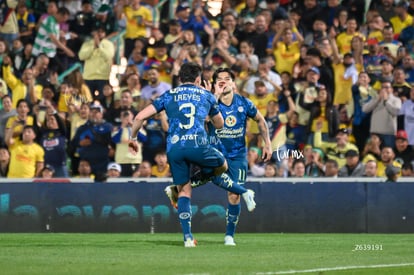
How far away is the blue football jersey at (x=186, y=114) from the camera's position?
14.2 meters

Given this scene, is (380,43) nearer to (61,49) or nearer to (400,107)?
(400,107)

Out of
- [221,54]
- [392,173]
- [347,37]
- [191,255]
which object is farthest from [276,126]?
[191,255]

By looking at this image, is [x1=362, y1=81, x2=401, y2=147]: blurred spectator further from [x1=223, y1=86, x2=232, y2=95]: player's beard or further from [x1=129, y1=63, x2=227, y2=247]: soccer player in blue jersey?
[x1=129, y1=63, x2=227, y2=247]: soccer player in blue jersey

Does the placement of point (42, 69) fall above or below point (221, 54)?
below

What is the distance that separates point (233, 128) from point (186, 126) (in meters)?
1.51

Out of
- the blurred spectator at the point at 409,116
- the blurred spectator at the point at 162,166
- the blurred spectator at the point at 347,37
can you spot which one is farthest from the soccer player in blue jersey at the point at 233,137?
the blurred spectator at the point at 347,37

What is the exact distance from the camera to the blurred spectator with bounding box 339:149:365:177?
20844 millimetres

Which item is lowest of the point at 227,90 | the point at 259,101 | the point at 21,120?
the point at 227,90

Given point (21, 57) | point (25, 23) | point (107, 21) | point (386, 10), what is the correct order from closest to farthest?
point (386, 10) → point (21, 57) → point (107, 21) → point (25, 23)

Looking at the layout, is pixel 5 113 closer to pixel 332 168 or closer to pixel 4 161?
pixel 4 161

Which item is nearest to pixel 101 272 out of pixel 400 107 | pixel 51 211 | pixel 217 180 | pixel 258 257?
pixel 258 257

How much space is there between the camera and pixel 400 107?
21953 mm

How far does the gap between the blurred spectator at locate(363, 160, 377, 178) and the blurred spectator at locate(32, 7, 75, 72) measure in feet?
23.6

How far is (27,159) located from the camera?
2181 centimetres
